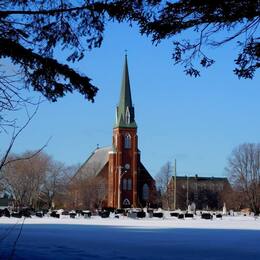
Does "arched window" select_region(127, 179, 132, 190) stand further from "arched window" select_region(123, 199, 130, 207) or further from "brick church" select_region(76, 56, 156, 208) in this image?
"arched window" select_region(123, 199, 130, 207)

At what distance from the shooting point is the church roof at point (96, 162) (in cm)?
11914

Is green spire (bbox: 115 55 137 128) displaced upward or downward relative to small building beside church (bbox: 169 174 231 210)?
upward

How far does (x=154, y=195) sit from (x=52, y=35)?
112 meters

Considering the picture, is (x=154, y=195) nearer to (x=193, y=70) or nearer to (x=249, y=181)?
(x=249, y=181)

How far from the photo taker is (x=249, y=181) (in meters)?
95.3

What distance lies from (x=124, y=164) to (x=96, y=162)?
12.5 meters

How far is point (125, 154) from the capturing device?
392 ft

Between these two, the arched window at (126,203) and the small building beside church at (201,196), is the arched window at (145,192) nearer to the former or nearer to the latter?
the small building beside church at (201,196)

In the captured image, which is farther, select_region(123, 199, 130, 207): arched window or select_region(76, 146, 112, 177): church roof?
select_region(76, 146, 112, 177): church roof

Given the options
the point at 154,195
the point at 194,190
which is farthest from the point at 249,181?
the point at 194,190

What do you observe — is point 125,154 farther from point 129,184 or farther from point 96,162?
point 96,162

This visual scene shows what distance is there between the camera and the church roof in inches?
4690

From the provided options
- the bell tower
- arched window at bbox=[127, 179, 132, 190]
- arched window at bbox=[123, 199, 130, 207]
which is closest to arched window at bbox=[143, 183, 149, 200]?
the bell tower

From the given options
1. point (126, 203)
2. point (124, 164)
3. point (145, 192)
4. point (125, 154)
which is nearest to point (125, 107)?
point (125, 154)
